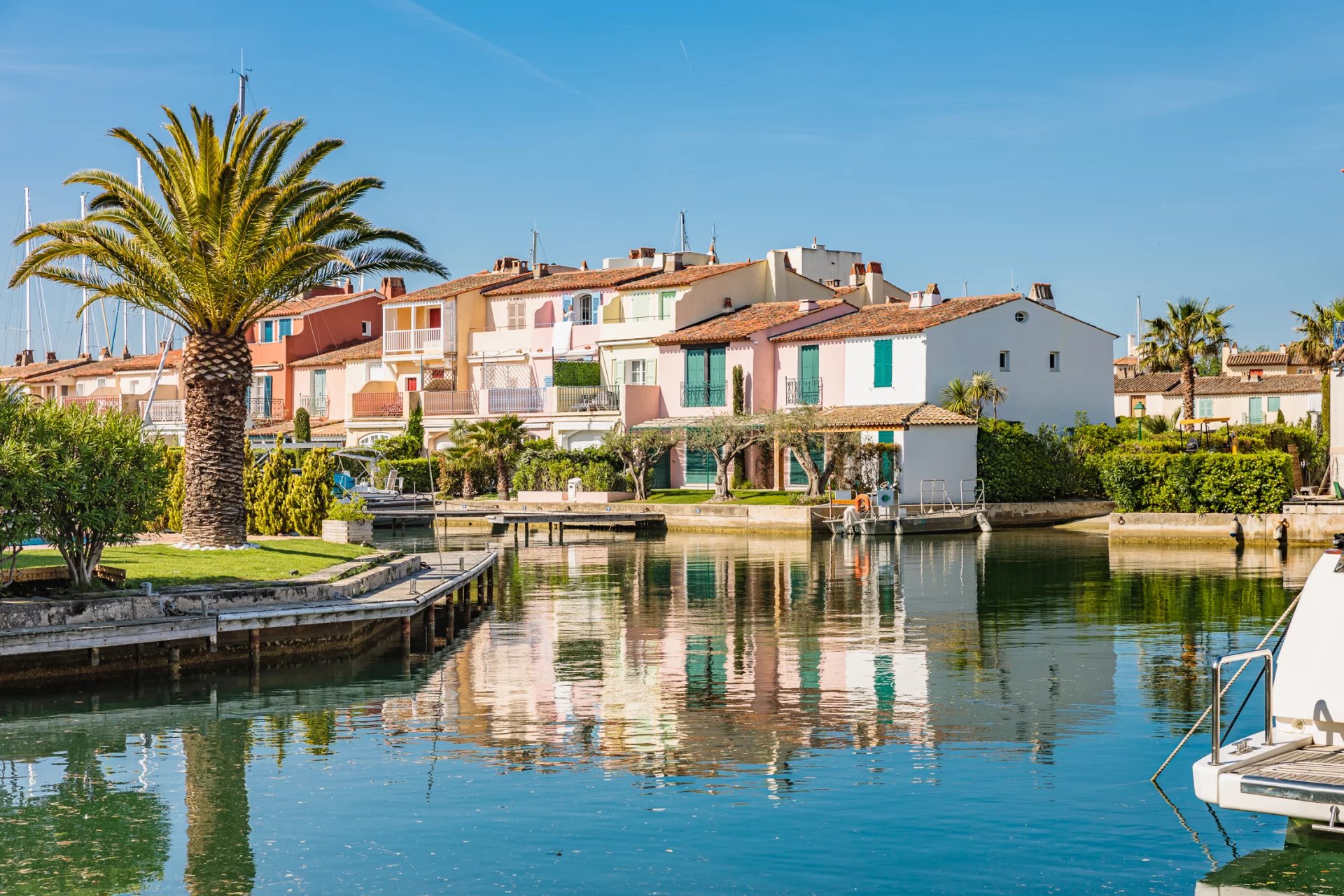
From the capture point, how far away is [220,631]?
2366cm

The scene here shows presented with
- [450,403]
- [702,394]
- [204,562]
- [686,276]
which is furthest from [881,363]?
[204,562]

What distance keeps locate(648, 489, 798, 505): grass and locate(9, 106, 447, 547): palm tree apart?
2984cm

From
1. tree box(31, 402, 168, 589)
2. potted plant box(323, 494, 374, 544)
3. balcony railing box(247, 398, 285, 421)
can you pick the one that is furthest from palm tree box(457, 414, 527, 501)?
tree box(31, 402, 168, 589)

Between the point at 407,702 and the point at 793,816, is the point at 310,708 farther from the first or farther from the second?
the point at 793,816

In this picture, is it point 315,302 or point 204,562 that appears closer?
point 204,562

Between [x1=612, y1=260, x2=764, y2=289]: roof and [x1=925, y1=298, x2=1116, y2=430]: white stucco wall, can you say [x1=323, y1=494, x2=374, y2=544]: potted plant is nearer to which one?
[x1=925, y1=298, x2=1116, y2=430]: white stucco wall

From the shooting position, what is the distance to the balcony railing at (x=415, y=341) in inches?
2992

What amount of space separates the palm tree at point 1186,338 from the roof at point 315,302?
43402mm

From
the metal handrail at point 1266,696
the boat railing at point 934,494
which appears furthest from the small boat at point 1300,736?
the boat railing at point 934,494

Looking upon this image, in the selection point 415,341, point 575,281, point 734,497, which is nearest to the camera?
point 734,497

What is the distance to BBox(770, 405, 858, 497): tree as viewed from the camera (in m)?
58.1

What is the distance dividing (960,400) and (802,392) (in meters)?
7.34

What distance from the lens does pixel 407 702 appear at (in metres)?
22.0

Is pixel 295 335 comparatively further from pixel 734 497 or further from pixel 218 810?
pixel 218 810
